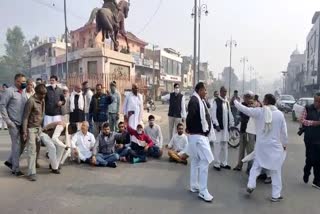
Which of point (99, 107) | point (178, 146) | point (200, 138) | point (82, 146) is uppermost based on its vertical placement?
point (99, 107)

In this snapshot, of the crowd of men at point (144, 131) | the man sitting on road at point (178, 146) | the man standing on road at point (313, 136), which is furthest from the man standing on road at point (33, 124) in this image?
the man standing on road at point (313, 136)

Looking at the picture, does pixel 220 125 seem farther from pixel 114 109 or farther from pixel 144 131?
pixel 114 109

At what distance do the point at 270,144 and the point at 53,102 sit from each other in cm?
506

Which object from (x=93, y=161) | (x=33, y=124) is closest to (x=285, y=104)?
(x=93, y=161)

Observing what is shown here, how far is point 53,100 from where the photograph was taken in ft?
29.3

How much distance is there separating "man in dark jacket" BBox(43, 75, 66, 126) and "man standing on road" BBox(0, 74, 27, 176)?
1.48 metres

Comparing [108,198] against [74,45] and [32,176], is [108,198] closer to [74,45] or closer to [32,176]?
[32,176]

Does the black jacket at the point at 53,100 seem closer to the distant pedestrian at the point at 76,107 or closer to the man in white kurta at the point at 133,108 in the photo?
the distant pedestrian at the point at 76,107

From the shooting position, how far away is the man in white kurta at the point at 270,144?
6324 millimetres

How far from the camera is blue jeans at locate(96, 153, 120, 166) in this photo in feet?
28.0

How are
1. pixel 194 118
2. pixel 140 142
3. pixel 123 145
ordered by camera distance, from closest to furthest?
pixel 194 118 → pixel 123 145 → pixel 140 142

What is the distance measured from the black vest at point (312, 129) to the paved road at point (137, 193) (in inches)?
35.5

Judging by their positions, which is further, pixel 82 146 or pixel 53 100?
pixel 53 100

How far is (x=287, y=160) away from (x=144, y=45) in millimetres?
58936
